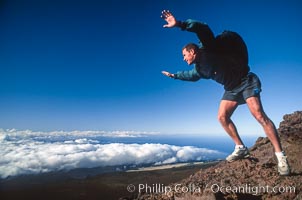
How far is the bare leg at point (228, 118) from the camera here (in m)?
3.90

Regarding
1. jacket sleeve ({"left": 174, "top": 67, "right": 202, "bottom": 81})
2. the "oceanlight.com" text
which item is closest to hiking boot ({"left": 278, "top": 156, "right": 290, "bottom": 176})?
the "oceanlight.com" text

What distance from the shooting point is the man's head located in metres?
3.61

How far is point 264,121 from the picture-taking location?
11.5 feet

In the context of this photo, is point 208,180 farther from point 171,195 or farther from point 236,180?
point 171,195

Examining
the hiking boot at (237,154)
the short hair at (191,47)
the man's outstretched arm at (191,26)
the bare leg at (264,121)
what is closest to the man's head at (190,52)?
the short hair at (191,47)

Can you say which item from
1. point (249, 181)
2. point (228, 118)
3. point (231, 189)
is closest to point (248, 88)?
point (228, 118)

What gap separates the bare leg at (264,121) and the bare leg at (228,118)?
0.37 m

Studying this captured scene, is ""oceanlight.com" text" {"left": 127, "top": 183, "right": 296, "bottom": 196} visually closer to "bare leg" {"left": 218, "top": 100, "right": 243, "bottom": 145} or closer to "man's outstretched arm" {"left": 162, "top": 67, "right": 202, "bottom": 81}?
"bare leg" {"left": 218, "top": 100, "right": 243, "bottom": 145}

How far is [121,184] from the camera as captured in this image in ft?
18.2

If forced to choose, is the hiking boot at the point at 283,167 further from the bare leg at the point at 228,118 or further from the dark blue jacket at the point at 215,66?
the dark blue jacket at the point at 215,66

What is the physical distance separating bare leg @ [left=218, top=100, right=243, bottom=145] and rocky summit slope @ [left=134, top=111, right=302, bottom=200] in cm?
40

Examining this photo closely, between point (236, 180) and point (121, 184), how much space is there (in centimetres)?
282

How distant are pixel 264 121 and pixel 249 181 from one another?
2.80 ft

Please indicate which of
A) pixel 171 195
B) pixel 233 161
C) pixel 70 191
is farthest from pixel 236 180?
pixel 70 191
